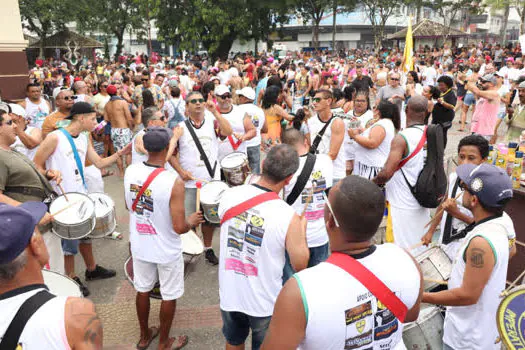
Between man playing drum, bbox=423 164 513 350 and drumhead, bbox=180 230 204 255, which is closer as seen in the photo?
man playing drum, bbox=423 164 513 350

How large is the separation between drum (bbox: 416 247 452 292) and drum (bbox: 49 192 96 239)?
116 inches

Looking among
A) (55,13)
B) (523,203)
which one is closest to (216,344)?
(523,203)

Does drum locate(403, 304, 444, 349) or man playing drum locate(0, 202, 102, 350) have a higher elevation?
man playing drum locate(0, 202, 102, 350)

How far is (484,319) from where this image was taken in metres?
2.56

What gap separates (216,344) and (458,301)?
93.3 inches

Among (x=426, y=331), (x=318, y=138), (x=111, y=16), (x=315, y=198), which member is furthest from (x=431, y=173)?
(x=111, y=16)

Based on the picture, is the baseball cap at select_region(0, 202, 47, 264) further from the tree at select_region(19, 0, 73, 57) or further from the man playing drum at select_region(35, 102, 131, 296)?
the tree at select_region(19, 0, 73, 57)

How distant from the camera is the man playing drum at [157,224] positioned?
351cm

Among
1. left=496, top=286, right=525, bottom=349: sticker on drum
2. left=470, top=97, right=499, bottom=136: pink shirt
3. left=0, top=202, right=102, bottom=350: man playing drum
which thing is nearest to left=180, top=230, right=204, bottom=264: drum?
left=0, top=202, right=102, bottom=350: man playing drum

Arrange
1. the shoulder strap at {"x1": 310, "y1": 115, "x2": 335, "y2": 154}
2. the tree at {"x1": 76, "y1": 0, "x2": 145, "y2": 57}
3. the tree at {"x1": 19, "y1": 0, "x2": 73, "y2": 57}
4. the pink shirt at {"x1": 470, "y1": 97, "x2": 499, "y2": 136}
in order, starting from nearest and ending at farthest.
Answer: the shoulder strap at {"x1": 310, "y1": 115, "x2": 335, "y2": 154} → the pink shirt at {"x1": 470, "y1": 97, "x2": 499, "y2": 136} → the tree at {"x1": 19, "y1": 0, "x2": 73, "y2": 57} → the tree at {"x1": 76, "y1": 0, "x2": 145, "y2": 57}

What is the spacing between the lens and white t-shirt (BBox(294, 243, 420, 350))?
5.85ft

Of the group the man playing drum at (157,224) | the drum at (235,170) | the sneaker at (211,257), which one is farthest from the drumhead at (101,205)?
the sneaker at (211,257)

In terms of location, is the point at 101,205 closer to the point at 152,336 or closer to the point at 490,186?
the point at 152,336

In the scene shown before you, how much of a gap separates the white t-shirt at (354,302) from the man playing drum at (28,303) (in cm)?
92
